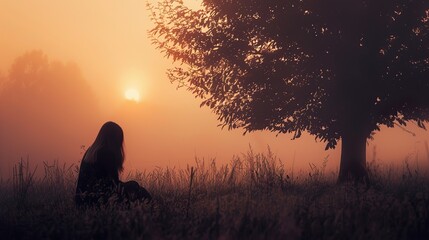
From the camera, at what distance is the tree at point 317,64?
14.2m

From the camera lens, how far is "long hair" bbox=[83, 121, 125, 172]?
9297 mm

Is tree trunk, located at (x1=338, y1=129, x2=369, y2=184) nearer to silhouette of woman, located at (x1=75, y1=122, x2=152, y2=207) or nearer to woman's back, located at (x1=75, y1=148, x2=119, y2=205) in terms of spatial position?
silhouette of woman, located at (x1=75, y1=122, x2=152, y2=207)

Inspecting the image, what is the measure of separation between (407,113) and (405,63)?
167 centimetres

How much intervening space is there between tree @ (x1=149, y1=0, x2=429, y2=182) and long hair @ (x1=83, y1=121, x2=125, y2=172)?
627cm

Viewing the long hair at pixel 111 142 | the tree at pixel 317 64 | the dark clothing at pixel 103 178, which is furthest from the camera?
the tree at pixel 317 64

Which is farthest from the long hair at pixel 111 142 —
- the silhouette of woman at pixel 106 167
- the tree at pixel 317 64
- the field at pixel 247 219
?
the tree at pixel 317 64

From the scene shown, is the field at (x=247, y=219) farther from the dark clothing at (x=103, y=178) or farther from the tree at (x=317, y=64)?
the tree at (x=317, y=64)

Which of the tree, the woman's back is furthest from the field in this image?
the tree

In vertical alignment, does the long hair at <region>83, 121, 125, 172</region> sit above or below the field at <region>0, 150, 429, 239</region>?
above

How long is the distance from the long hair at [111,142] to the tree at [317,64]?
20.6ft

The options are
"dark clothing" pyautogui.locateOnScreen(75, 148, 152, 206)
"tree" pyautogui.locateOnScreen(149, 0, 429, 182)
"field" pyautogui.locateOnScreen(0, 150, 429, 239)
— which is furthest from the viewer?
"tree" pyautogui.locateOnScreen(149, 0, 429, 182)

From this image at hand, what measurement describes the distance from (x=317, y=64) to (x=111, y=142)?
287 inches

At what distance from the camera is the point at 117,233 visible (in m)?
6.29

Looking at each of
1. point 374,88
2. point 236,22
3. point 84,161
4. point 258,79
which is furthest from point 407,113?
point 84,161
